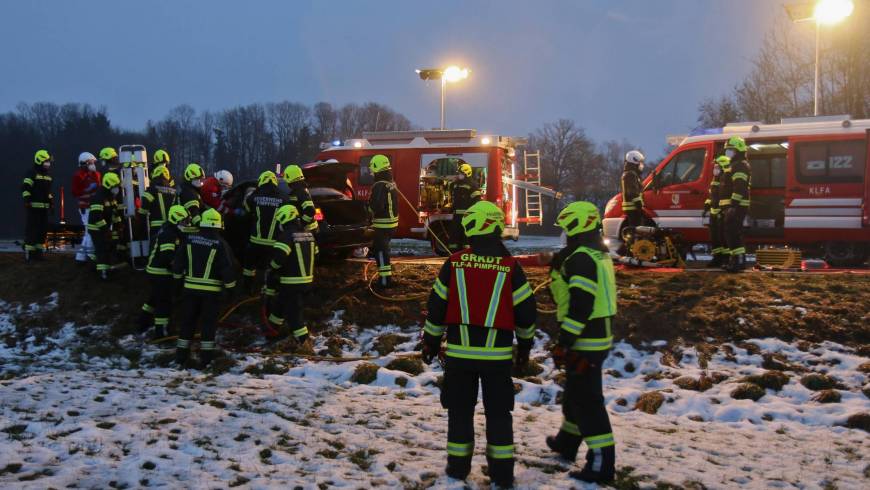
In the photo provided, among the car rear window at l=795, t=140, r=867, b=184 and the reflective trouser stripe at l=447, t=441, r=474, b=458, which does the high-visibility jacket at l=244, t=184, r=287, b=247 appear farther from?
the car rear window at l=795, t=140, r=867, b=184

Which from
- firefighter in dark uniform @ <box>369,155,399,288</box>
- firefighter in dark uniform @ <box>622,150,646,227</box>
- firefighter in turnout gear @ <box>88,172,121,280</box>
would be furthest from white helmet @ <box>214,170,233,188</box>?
firefighter in dark uniform @ <box>622,150,646,227</box>

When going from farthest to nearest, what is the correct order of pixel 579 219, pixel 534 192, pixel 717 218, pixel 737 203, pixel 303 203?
pixel 534 192
pixel 717 218
pixel 737 203
pixel 303 203
pixel 579 219

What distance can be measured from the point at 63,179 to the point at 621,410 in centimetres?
5593

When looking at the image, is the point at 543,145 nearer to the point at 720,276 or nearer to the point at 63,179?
the point at 63,179

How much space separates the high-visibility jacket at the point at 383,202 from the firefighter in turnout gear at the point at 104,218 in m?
4.16

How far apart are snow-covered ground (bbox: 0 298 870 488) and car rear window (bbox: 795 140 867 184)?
15.8 ft

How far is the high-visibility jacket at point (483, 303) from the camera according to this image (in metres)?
4.59

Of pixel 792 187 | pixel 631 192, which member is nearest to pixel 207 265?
pixel 631 192

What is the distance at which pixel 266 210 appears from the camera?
895 centimetres

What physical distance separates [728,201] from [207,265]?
757 centimetres

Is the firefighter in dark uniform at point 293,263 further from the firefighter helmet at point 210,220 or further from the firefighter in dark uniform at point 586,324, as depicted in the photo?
the firefighter in dark uniform at point 586,324

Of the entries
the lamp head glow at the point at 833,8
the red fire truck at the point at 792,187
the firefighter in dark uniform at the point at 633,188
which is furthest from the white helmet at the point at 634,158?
the lamp head glow at the point at 833,8

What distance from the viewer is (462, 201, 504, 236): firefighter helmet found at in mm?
4668

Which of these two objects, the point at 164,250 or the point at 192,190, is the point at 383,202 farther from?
the point at 164,250
